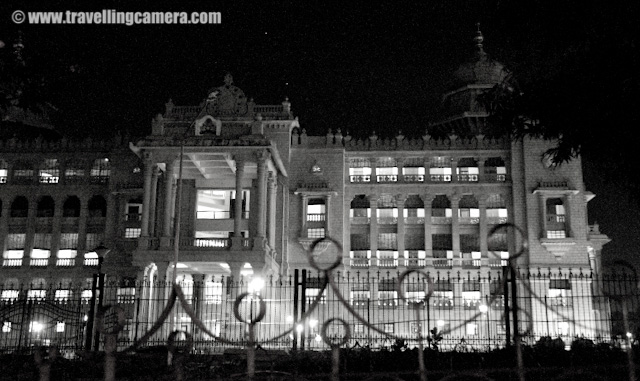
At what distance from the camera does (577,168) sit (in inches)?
2188

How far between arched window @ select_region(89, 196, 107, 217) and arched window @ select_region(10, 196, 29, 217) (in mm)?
5886

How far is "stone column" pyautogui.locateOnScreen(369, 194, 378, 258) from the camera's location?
5591 centimetres

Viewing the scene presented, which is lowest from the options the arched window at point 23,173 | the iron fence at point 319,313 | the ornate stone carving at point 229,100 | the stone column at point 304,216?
the iron fence at point 319,313

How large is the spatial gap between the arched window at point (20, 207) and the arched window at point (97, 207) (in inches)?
232

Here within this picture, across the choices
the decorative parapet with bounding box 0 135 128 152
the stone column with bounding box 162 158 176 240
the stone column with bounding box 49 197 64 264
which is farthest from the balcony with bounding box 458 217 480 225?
the stone column with bounding box 49 197 64 264

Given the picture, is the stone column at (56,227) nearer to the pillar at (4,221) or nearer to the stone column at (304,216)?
the pillar at (4,221)

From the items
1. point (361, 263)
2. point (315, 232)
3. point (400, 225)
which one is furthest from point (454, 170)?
point (315, 232)

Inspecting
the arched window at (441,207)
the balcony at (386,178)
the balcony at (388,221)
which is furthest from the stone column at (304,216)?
the arched window at (441,207)

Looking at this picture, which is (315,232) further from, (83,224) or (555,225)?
(83,224)

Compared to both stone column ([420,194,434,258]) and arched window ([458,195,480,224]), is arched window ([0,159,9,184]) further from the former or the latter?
arched window ([458,195,480,224])

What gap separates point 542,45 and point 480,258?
37210mm

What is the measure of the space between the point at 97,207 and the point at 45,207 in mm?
5059

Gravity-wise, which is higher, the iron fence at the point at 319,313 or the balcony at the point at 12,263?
the balcony at the point at 12,263

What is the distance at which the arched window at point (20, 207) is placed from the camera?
198ft
